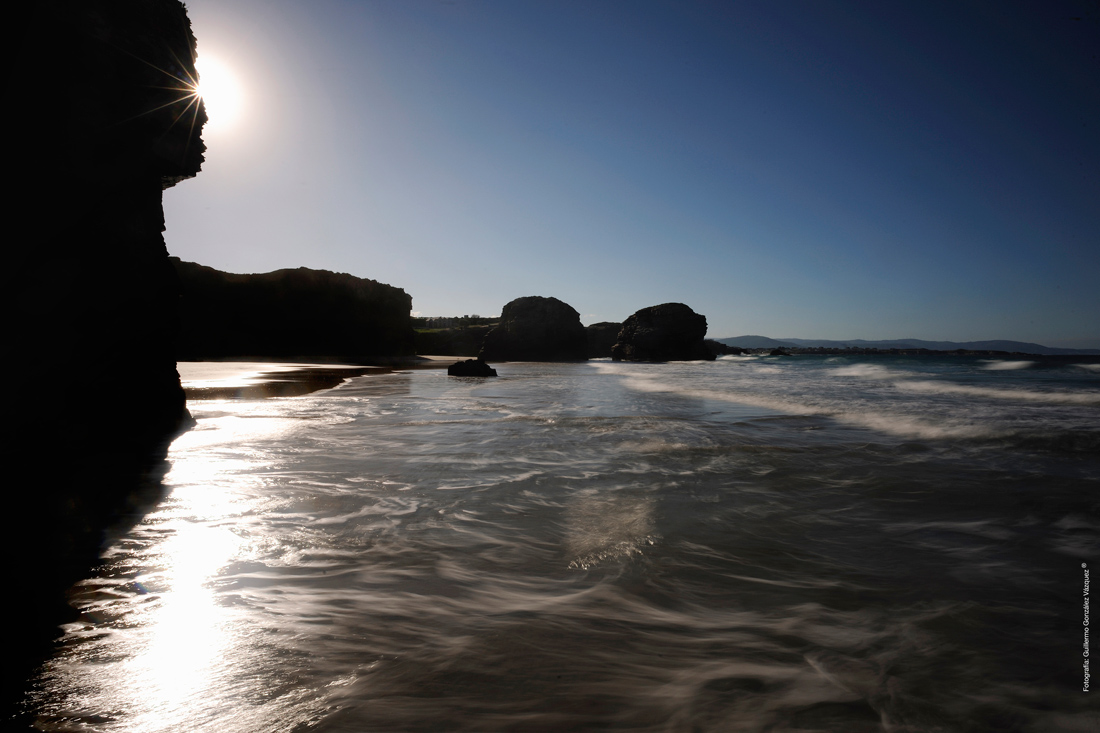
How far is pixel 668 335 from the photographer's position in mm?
66188

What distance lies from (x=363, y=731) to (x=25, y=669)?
1.47 meters

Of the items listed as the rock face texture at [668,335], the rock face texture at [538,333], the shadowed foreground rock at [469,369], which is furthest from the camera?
the rock face texture at [668,335]

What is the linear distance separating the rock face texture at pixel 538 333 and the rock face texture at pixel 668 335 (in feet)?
32.6

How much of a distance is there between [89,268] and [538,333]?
53.9 metres

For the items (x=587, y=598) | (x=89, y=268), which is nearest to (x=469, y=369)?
(x=89, y=268)

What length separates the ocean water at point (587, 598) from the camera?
5.86 ft

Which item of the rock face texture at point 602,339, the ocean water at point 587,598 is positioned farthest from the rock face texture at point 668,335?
the ocean water at point 587,598

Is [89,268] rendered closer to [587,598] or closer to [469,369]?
[587,598]

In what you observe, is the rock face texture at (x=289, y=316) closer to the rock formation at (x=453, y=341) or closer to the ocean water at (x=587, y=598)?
the rock formation at (x=453, y=341)

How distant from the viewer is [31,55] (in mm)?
5562

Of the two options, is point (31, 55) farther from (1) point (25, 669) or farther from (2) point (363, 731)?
(2) point (363, 731)

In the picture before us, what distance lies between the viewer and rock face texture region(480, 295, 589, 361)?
6016cm

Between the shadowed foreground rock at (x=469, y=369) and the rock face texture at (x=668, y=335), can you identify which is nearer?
the shadowed foreground rock at (x=469, y=369)

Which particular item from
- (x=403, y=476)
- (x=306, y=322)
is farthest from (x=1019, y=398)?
(x=306, y=322)
